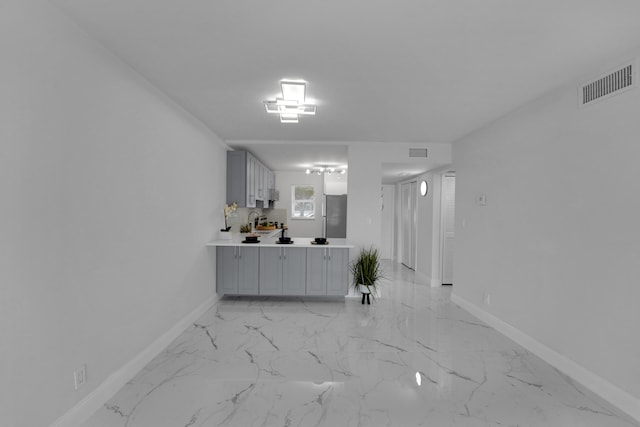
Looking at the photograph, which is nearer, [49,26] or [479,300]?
[49,26]

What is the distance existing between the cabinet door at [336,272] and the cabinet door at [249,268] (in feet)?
3.42

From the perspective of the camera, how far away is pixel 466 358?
9.90ft

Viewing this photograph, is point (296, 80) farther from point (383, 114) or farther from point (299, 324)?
point (299, 324)

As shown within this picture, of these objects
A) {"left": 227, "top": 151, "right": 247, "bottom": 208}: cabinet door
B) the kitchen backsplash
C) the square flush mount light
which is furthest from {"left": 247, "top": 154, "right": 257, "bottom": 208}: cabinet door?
the square flush mount light

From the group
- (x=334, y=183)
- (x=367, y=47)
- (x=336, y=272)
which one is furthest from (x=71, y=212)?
(x=334, y=183)

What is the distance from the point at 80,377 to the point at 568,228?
381 centimetres

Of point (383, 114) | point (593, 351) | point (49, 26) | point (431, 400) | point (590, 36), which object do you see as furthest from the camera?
point (383, 114)

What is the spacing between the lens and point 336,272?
474 centimetres

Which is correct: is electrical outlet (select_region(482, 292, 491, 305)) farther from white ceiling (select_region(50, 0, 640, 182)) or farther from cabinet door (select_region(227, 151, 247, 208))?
cabinet door (select_region(227, 151, 247, 208))

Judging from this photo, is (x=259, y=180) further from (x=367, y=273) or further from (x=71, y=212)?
(x=71, y=212)

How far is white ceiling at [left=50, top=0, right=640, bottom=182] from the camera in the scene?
1838 mm

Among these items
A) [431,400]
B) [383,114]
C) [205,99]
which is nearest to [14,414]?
[431,400]

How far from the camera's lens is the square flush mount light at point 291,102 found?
2830 mm

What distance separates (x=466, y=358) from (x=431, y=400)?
2.92 ft
